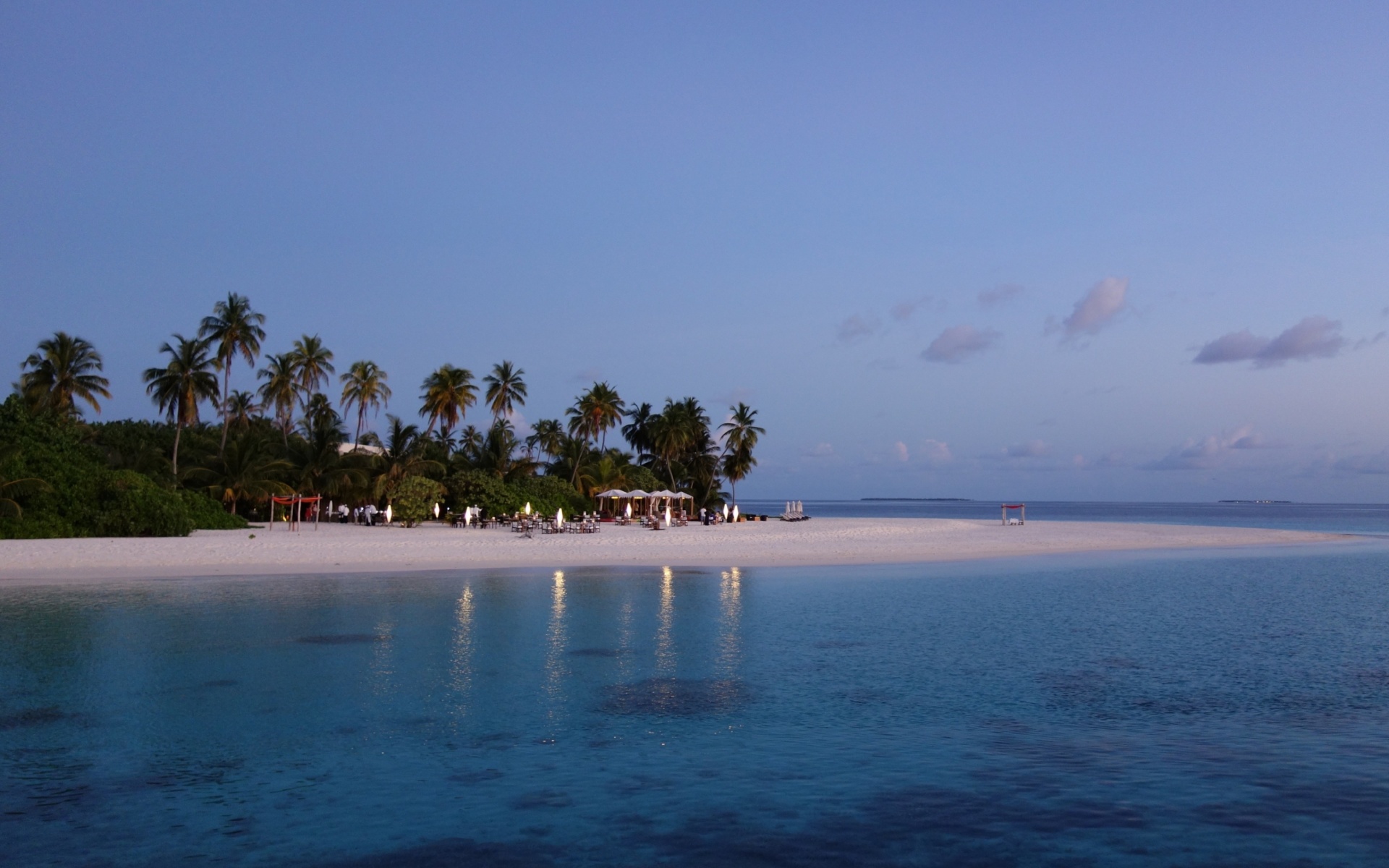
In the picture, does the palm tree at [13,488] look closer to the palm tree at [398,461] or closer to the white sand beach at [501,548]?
the white sand beach at [501,548]

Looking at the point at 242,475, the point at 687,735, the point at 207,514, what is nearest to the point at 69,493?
the point at 207,514

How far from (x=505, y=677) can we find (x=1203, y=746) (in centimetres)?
896

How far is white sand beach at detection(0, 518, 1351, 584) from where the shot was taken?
95.1ft

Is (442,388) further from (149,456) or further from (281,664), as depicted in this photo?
(281,664)

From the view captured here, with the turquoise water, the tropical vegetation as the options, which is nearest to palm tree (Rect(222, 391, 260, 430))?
the tropical vegetation

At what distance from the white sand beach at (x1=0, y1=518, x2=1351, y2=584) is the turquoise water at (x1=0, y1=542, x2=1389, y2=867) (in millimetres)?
8044

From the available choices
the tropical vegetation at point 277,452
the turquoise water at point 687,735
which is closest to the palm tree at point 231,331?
the tropical vegetation at point 277,452

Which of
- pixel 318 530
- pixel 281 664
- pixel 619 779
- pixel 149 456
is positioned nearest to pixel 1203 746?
pixel 619 779

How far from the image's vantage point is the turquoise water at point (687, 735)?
7.57 meters

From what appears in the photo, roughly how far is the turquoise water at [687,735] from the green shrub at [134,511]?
16.7 m

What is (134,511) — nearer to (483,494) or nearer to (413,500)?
(413,500)

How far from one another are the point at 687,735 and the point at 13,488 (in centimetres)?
3423

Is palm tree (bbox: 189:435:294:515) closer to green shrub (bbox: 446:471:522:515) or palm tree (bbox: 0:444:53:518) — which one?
green shrub (bbox: 446:471:522:515)

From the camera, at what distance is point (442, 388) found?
211ft
